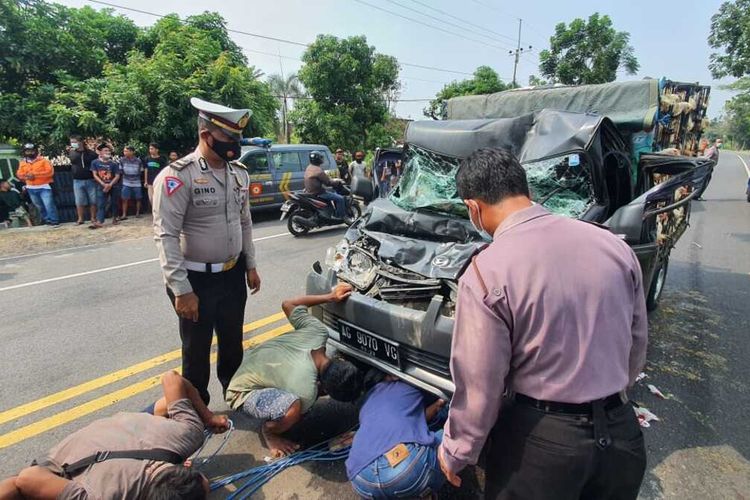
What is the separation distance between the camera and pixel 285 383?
8.32 feet

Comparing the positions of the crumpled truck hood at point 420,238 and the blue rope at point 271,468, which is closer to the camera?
the blue rope at point 271,468

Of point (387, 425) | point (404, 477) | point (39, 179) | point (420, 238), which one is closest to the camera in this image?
point (404, 477)

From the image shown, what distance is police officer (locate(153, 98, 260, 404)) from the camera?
2.52 m

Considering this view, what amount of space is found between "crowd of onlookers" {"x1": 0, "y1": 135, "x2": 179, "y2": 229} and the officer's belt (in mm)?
7888

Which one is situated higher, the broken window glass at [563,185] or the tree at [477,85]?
the tree at [477,85]

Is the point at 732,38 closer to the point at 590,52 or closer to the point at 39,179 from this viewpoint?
the point at 590,52

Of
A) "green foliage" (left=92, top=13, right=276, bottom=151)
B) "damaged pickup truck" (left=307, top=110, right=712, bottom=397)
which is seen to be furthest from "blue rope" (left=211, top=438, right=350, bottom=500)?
"green foliage" (left=92, top=13, right=276, bottom=151)

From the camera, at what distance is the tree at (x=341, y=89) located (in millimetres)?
18219

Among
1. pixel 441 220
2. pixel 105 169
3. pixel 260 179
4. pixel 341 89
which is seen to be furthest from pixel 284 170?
pixel 341 89

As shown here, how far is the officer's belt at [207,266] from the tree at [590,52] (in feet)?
83.0

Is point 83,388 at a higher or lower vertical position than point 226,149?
lower

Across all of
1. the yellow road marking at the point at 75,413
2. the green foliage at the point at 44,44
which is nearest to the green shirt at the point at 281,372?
the yellow road marking at the point at 75,413

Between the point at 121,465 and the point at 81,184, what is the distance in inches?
383

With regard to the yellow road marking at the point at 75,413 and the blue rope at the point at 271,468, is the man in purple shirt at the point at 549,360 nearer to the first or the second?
the blue rope at the point at 271,468
